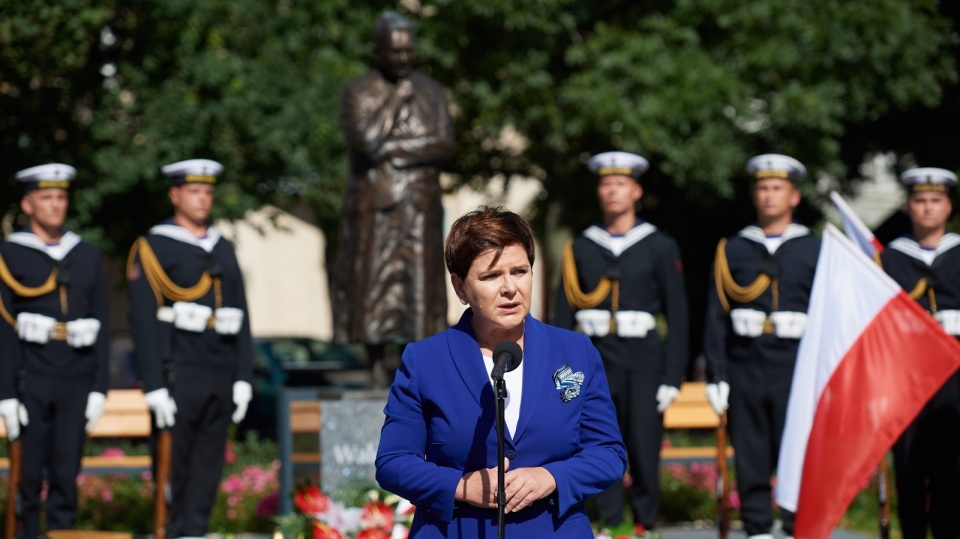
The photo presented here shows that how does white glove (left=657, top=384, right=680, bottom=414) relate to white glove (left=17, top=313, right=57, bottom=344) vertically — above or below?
below

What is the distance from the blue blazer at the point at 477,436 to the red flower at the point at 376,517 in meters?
3.28

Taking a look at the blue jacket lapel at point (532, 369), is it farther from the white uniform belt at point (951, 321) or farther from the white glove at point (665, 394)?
the white uniform belt at point (951, 321)

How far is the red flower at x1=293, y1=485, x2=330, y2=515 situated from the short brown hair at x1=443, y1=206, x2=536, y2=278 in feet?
12.4

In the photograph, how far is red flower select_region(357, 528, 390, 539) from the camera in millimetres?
7590

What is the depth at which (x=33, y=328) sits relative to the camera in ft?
30.3

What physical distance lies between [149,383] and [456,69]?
12.9 meters

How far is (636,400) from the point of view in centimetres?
927

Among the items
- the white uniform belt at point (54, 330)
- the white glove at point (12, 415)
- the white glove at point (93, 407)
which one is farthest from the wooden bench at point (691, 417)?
the white glove at point (12, 415)

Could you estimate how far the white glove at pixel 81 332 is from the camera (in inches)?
368

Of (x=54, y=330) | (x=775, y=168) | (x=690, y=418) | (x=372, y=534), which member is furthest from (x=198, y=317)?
(x=690, y=418)

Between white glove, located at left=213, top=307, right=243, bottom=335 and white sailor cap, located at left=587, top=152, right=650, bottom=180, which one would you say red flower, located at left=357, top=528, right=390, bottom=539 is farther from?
white sailor cap, located at left=587, top=152, right=650, bottom=180

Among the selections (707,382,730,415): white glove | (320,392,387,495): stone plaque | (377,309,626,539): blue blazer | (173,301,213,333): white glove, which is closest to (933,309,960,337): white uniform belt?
(707,382,730,415): white glove

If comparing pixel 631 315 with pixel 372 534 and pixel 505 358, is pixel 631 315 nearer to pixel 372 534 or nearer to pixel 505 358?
pixel 372 534

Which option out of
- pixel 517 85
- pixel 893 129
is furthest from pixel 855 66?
pixel 517 85
